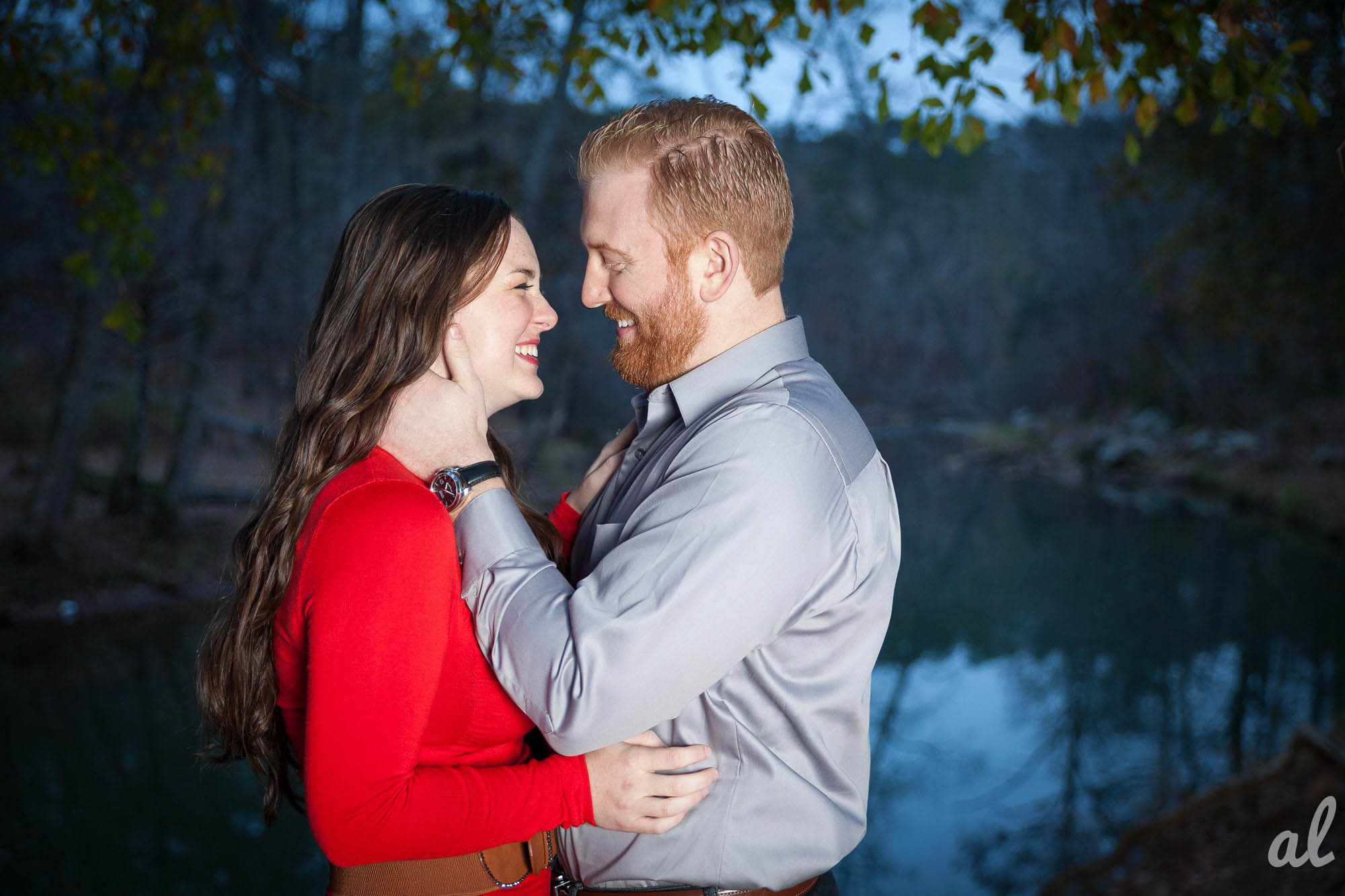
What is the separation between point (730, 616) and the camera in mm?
1537

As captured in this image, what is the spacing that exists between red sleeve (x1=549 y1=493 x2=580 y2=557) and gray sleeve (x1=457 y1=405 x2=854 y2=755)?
0.68 meters

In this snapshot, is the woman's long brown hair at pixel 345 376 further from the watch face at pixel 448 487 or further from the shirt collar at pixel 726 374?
the shirt collar at pixel 726 374

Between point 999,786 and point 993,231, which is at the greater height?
point 993,231

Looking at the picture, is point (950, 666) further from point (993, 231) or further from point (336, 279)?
point (993, 231)

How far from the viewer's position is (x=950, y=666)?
958cm

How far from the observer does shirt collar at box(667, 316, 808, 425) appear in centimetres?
191

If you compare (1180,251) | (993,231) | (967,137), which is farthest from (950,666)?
(993,231)

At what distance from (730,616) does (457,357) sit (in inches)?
29.6

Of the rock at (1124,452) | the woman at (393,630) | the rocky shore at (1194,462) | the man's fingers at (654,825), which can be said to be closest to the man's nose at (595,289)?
the woman at (393,630)

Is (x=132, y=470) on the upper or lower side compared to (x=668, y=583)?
lower

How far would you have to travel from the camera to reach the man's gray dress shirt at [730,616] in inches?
59.4

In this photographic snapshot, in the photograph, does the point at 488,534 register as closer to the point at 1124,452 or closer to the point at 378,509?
the point at 378,509

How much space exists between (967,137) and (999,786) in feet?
17.1

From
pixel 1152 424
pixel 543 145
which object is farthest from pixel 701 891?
pixel 1152 424
